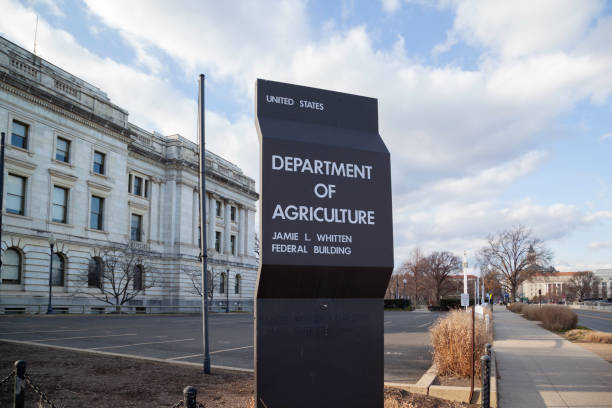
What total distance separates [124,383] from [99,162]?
38.5m

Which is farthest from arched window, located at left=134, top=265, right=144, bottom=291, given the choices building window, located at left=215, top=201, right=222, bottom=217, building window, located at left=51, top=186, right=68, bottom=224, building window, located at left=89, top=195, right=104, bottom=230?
building window, located at left=215, top=201, right=222, bottom=217

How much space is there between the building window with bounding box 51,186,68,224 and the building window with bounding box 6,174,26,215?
281 centimetres

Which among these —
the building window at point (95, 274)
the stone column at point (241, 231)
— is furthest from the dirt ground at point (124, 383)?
the stone column at point (241, 231)

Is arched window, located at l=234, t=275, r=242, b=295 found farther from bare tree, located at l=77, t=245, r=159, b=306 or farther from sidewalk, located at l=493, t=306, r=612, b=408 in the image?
sidewalk, located at l=493, t=306, r=612, b=408

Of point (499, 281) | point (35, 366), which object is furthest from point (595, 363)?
point (499, 281)

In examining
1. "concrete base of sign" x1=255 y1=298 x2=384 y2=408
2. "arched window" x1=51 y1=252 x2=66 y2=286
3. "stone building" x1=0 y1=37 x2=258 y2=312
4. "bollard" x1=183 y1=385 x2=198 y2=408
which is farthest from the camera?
"arched window" x1=51 y1=252 x2=66 y2=286

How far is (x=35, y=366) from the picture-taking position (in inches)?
368

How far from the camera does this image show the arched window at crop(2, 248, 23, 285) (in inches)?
1292

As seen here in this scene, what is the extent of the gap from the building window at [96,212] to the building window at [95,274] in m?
3.29

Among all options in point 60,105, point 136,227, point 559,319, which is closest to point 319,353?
point 559,319

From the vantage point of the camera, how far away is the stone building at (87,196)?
34000mm

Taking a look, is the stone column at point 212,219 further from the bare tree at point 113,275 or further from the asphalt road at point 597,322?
the asphalt road at point 597,322

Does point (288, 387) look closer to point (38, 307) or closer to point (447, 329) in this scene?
point (447, 329)

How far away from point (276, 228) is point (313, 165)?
0.82 m
